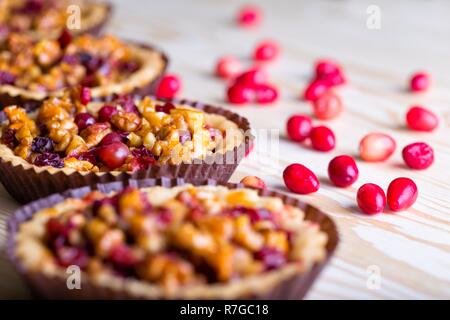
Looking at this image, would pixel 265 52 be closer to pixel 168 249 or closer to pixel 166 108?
pixel 166 108

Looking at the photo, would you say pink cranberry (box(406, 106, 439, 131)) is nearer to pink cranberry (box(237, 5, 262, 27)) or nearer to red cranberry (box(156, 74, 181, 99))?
red cranberry (box(156, 74, 181, 99))

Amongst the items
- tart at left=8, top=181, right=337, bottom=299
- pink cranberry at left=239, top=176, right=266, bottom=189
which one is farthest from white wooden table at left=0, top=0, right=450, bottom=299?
tart at left=8, top=181, right=337, bottom=299

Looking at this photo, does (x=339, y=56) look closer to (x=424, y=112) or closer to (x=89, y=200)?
(x=424, y=112)

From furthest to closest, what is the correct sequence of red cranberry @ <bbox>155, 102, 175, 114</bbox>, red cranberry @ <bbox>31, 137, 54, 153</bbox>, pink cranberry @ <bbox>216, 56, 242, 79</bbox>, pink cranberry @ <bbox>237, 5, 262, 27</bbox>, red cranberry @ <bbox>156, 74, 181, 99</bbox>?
pink cranberry @ <bbox>237, 5, 262, 27</bbox>
pink cranberry @ <bbox>216, 56, 242, 79</bbox>
red cranberry @ <bbox>156, 74, 181, 99</bbox>
red cranberry @ <bbox>155, 102, 175, 114</bbox>
red cranberry @ <bbox>31, 137, 54, 153</bbox>

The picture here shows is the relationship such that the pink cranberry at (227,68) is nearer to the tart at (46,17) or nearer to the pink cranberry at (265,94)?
the pink cranberry at (265,94)

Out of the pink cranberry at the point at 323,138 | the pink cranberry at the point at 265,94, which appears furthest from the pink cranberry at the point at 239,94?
the pink cranberry at the point at 323,138

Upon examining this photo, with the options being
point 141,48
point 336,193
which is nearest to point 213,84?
point 141,48
